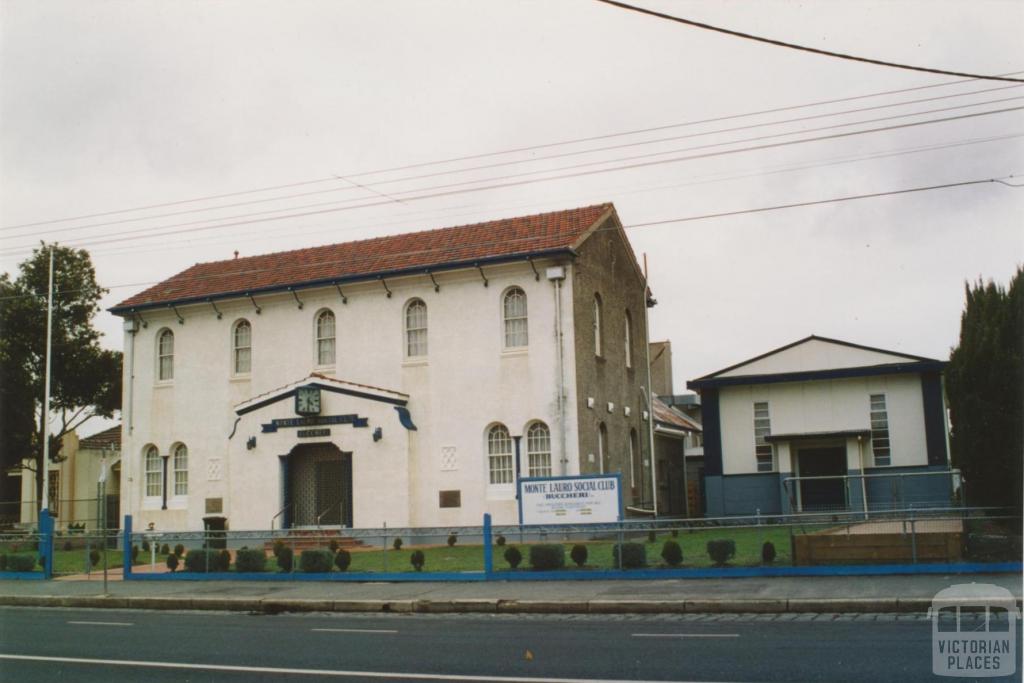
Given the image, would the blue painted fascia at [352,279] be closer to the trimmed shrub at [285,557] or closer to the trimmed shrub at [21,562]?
the trimmed shrub at [285,557]

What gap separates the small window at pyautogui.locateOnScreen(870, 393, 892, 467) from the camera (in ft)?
102

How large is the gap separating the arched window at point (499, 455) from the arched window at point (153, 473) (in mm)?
12664

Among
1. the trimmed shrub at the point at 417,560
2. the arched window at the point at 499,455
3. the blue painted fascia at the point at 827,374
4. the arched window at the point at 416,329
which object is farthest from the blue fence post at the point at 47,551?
the blue painted fascia at the point at 827,374

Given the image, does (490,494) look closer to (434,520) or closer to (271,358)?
(434,520)

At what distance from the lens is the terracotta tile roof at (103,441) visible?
46.1m

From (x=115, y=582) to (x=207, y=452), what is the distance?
429 inches

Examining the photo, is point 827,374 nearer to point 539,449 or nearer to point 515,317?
point 539,449

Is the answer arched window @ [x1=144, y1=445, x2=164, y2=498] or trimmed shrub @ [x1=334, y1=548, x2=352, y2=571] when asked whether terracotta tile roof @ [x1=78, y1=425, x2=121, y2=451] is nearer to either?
arched window @ [x1=144, y1=445, x2=164, y2=498]

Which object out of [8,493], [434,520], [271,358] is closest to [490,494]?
[434,520]

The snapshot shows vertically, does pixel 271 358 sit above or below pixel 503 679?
above

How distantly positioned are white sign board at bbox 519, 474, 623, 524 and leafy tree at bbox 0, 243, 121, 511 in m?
25.9

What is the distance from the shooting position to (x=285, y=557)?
20891 millimetres

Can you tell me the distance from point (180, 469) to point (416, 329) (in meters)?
10.4

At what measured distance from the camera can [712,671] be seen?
30.4 ft
